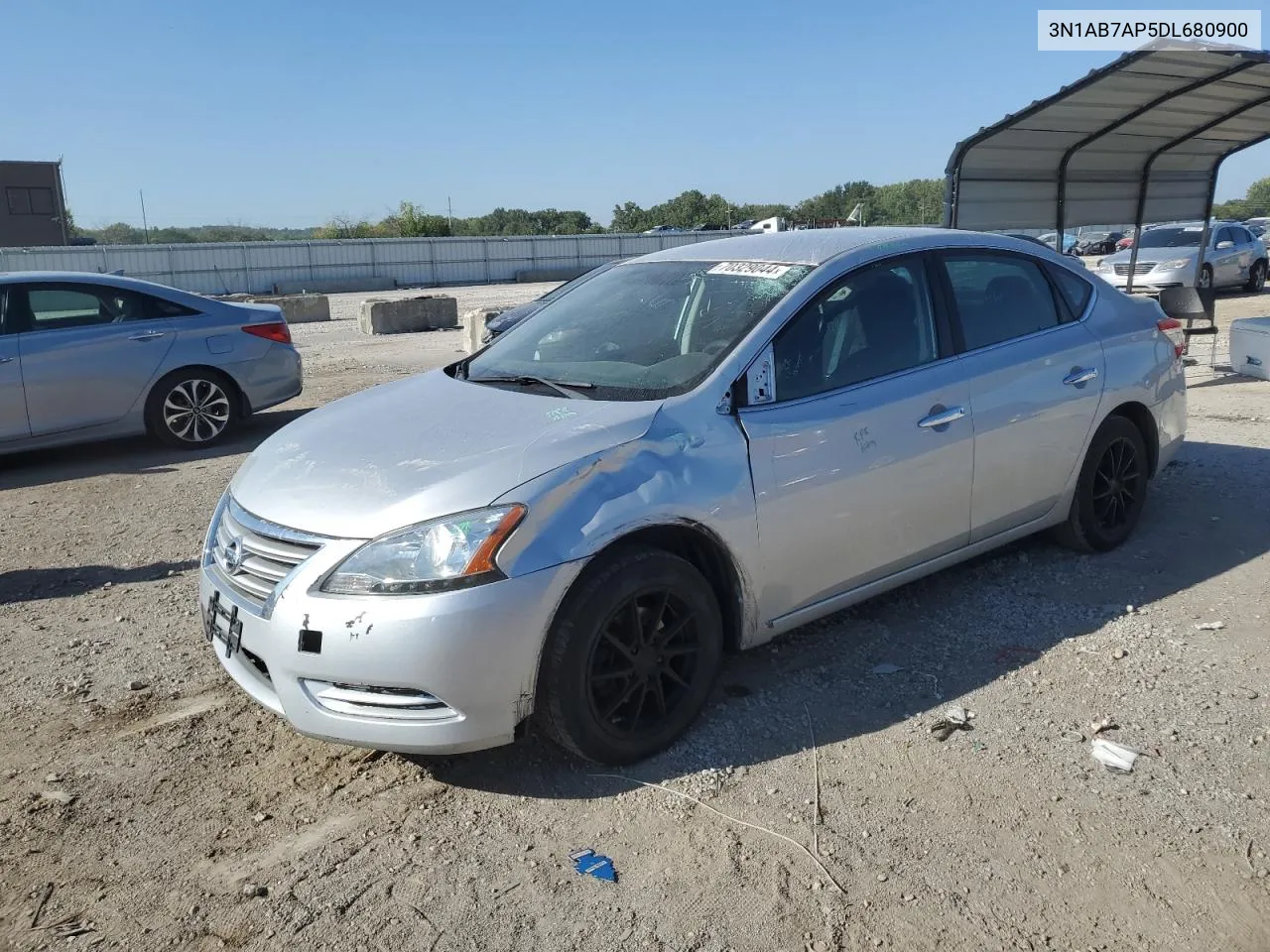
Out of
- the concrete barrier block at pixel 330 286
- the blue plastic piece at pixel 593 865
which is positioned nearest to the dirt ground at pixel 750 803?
the blue plastic piece at pixel 593 865

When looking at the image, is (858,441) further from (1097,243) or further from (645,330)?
(1097,243)

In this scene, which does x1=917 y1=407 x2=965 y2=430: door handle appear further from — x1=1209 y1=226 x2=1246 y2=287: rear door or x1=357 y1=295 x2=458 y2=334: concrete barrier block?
x1=1209 y1=226 x2=1246 y2=287: rear door

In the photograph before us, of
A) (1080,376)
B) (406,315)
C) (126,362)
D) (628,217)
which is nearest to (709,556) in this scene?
(1080,376)

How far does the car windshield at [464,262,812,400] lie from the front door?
23cm

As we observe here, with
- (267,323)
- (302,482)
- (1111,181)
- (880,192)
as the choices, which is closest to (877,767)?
(302,482)

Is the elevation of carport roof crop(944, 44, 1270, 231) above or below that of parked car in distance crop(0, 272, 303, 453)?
above

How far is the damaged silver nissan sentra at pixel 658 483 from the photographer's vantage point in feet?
10.3

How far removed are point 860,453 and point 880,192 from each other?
5739 centimetres

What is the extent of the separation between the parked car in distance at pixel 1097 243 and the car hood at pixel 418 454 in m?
47.8

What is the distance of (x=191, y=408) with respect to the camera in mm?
8836

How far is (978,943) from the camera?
2668 millimetres

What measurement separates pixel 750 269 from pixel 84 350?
6126 millimetres

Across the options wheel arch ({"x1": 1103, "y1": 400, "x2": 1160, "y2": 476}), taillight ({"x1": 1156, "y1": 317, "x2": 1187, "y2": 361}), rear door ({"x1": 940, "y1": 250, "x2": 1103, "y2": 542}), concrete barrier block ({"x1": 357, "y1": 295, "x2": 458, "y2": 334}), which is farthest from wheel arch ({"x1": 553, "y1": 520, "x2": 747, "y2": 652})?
concrete barrier block ({"x1": 357, "y1": 295, "x2": 458, "y2": 334})

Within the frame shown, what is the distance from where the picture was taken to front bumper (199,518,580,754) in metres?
3.07
